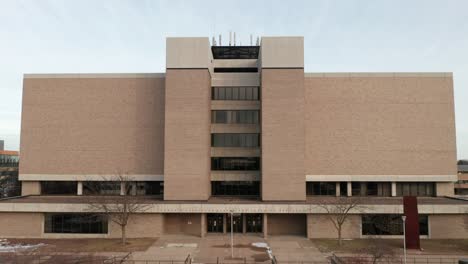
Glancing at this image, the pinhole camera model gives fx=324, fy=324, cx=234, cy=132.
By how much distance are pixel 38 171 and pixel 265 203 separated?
1217 inches

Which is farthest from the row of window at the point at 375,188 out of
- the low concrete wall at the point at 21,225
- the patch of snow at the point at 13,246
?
the low concrete wall at the point at 21,225

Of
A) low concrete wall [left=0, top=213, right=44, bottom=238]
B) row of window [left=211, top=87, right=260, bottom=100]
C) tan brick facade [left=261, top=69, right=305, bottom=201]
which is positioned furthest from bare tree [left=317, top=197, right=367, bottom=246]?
low concrete wall [left=0, top=213, right=44, bottom=238]

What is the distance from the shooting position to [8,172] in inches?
2953

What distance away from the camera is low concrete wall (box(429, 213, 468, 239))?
119 feet

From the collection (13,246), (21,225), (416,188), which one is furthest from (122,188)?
(416,188)

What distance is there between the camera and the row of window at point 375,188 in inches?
1721

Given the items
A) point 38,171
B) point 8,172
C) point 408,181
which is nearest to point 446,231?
point 408,181

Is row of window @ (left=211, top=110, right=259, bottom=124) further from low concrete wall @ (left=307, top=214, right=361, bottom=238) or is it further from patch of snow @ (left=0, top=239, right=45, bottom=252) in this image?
patch of snow @ (left=0, top=239, right=45, bottom=252)

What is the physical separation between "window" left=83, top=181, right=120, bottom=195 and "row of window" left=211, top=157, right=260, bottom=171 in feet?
45.3

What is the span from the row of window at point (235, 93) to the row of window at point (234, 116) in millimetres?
1932

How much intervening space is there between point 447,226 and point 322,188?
14419 mm

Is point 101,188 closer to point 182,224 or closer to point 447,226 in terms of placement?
point 182,224

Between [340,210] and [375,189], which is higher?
[375,189]

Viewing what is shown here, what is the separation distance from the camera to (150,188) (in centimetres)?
4391
